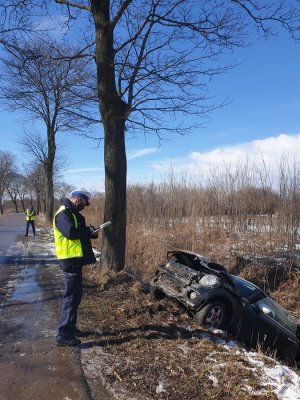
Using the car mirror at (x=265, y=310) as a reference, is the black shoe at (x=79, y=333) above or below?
above

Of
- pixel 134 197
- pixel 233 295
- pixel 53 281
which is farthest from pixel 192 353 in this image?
pixel 134 197

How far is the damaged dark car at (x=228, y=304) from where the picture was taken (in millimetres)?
5988

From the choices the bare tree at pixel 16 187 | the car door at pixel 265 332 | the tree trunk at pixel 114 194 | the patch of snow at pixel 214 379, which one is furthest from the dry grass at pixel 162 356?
the bare tree at pixel 16 187

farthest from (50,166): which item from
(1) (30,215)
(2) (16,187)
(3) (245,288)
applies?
(2) (16,187)

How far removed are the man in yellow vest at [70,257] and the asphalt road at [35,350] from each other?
0.76ft

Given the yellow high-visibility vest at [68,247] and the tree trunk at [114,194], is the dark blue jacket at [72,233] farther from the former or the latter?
the tree trunk at [114,194]

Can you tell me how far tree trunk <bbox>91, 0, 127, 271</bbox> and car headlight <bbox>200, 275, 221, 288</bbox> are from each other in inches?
107

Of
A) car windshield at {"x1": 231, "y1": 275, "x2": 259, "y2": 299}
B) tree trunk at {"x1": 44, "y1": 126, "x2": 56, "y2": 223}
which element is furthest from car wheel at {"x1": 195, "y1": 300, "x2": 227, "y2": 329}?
tree trunk at {"x1": 44, "y1": 126, "x2": 56, "y2": 223}

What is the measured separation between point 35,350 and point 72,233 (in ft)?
4.74

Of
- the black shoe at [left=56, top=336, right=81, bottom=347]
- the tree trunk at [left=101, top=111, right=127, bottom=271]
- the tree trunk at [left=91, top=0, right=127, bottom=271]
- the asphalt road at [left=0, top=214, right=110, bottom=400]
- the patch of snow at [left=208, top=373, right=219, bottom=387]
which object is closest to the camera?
the asphalt road at [left=0, top=214, right=110, bottom=400]

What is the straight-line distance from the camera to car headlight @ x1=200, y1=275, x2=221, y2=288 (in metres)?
6.04

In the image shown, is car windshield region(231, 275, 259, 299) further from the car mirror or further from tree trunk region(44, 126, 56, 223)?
tree trunk region(44, 126, 56, 223)

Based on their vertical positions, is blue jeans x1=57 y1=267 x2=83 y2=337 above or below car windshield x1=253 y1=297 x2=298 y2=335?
above

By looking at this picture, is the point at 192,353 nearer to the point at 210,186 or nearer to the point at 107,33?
the point at 107,33
